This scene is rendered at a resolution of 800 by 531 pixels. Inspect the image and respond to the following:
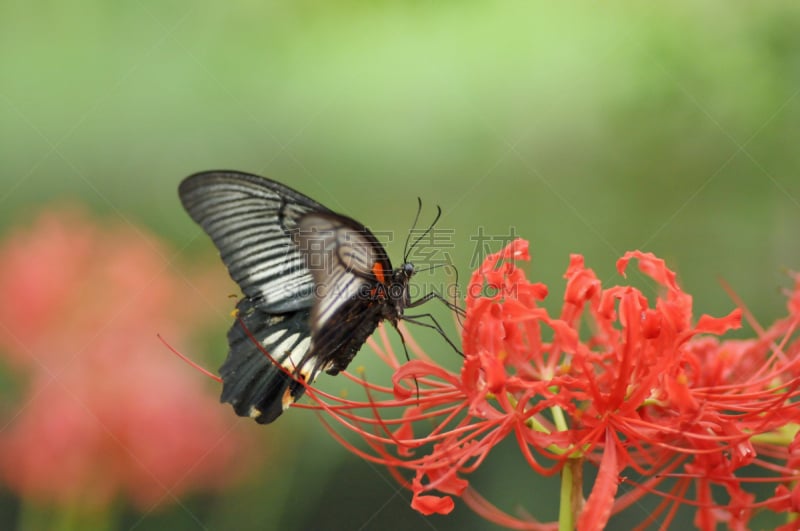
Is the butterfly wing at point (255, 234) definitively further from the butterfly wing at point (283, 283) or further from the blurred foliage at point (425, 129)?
the blurred foliage at point (425, 129)

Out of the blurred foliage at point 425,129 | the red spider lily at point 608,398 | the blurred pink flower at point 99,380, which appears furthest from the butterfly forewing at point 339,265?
the blurred foliage at point 425,129

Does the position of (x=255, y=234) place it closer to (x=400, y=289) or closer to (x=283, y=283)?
(x=283, y=283)

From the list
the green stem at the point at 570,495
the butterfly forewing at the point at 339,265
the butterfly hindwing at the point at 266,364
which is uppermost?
the green stem at the point at 570,495

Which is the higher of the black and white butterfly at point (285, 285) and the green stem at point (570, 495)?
the green stem at point (570, 495)

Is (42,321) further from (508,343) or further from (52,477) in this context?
(508,343)

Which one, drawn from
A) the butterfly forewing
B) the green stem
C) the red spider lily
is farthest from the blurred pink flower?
the green stem

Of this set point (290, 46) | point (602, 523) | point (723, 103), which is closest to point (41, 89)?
point (290, 46)

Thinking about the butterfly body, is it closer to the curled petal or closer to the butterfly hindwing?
the butterfly hindwing
